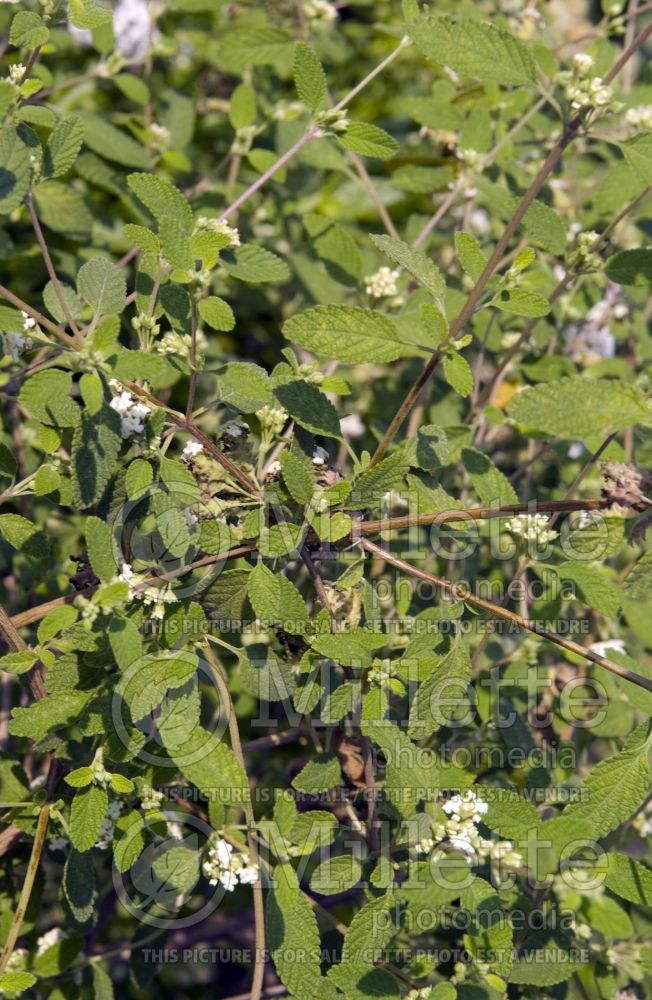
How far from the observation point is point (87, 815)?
140cm

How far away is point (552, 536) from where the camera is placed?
150 cm

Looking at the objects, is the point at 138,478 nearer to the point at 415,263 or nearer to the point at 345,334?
the point at 345,334

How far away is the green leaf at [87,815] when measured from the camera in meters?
1.39

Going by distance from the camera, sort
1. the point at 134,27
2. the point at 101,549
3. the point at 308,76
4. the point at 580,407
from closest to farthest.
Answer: the point at 580,407
the point at 101,549
the point at 308,76
the point at 134,27

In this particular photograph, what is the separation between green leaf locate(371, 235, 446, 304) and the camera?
1.39m

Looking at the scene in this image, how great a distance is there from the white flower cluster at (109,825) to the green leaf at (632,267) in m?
1.18

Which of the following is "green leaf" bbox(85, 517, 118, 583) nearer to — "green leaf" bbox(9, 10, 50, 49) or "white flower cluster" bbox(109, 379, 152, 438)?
"white flower cluster" bbox(109, 379, 152, 438)

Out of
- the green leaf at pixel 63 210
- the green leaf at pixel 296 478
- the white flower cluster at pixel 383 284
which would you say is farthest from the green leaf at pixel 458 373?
the green leaf at pixel 63 210

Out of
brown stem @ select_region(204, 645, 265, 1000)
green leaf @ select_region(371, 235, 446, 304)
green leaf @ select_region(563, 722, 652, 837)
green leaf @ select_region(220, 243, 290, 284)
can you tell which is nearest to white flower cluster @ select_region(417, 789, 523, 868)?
green leaf @ select_region(563, 722, 652, 837)

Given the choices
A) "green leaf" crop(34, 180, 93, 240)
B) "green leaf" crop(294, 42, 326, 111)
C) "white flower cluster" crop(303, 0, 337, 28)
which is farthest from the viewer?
"white flower cluster" crop(303, 0, 337, 28)

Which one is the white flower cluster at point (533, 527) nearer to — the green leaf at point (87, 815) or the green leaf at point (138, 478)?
the green leaf at point (138, 478)

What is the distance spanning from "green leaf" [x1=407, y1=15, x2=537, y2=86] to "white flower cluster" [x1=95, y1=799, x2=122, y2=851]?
1.22 metres

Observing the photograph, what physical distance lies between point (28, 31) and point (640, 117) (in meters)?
1.26

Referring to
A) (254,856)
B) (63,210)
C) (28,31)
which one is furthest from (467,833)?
(63,210)
